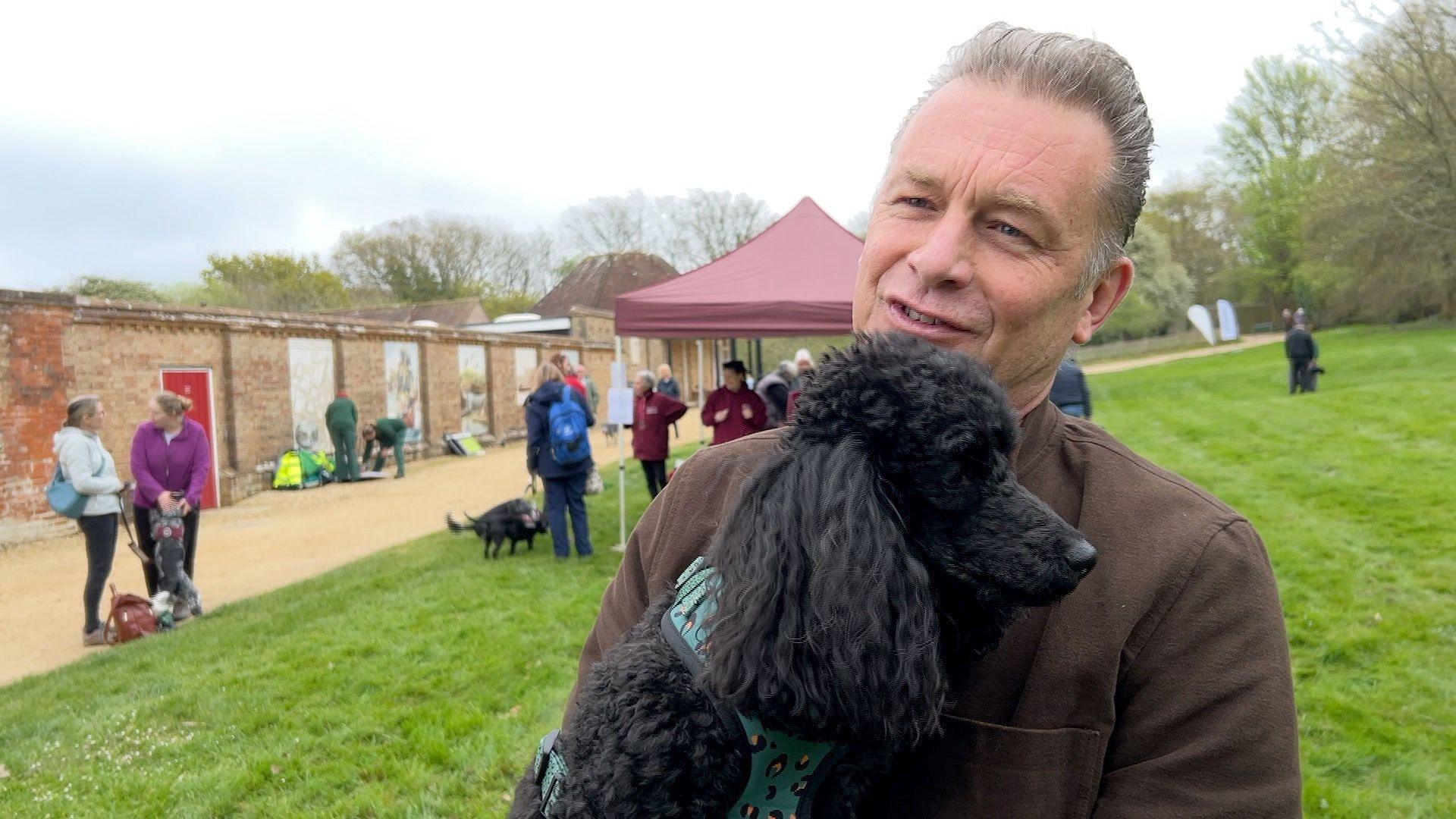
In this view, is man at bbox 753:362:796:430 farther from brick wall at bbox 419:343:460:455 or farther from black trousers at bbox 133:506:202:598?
brick wall at bbox 419:343:460:455

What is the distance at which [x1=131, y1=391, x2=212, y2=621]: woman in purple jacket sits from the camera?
26.5 feet

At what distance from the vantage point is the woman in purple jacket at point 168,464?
8086 millimetres

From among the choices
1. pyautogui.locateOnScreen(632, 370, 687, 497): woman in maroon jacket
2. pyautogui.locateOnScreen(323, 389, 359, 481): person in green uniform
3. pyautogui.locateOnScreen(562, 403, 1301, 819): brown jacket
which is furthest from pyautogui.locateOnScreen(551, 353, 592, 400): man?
pyautogui.locateOnScreen(562, 403, 1301, 819): brown jacket

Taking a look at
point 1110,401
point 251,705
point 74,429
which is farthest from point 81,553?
point 1110,401

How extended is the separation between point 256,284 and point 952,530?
49.0 metres

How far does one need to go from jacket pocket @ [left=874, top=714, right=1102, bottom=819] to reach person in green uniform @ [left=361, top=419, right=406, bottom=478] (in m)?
20.0

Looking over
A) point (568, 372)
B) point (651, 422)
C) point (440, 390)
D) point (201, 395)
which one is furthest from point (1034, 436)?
point (440, 390)

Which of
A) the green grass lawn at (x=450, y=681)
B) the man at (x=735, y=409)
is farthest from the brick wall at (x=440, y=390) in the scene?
the man at (x=735, y=409)

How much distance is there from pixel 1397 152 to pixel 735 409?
16.2 metres

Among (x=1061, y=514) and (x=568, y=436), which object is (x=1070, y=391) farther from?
(x=1061, y=514)

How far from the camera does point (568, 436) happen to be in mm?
9273

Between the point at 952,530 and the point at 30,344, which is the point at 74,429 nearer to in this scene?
the point at 30,344

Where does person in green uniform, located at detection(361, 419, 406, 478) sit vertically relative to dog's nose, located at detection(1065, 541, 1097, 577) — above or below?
below

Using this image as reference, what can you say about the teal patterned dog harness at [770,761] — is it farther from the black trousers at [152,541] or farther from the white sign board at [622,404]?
the white sign board at [622,404]
